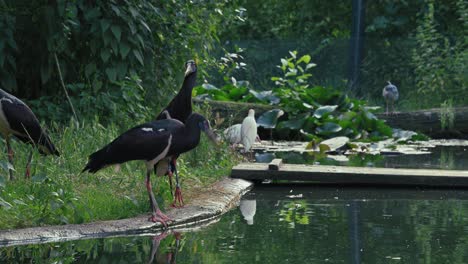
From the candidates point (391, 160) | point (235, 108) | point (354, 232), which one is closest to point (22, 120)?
point (354, 232)

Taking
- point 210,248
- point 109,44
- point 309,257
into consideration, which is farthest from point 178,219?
point 109,44

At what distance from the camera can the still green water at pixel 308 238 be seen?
23.1ft

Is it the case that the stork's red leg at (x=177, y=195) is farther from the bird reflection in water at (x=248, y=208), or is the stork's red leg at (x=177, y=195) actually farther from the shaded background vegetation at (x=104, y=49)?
the shaded background vegetation at (x=104, y=49)

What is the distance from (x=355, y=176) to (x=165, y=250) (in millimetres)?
3866

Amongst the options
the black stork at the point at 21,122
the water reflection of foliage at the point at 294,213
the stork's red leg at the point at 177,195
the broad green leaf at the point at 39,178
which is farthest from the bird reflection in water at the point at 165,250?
the black stork at the point at 21,122

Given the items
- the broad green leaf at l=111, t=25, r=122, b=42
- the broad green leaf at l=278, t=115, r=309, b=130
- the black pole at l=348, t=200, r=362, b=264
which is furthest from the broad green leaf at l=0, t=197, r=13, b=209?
the broad green leaf at l=278, t=115, r=309, b=130

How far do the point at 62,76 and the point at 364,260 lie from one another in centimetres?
564

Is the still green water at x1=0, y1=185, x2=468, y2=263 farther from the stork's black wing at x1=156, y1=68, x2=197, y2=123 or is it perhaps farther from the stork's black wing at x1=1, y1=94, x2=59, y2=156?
the stork's black wing at x1=1, y1=94, x2=59, y2=156

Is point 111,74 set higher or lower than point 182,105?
higher

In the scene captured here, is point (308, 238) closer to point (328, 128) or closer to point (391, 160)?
point (391, 160)

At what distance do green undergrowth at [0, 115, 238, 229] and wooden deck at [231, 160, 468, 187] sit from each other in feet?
1.16

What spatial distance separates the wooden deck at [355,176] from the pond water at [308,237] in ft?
1.37

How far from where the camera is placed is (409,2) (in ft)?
79.0

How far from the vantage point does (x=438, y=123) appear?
1725 centimetres
